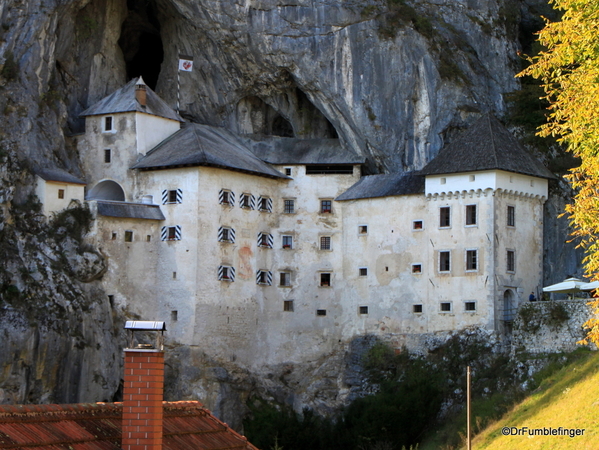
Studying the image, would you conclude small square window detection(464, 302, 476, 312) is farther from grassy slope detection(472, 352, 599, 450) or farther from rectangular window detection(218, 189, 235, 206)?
rectangular window detection(218, 189, 235, 206)

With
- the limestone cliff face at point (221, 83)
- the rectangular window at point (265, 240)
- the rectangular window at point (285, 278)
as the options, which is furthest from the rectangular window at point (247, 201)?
the limestone cliff face at point (221, 83)

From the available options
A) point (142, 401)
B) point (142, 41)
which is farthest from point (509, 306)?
point (142, 401)

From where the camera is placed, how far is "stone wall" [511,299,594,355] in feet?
207

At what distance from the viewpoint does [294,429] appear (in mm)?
67688

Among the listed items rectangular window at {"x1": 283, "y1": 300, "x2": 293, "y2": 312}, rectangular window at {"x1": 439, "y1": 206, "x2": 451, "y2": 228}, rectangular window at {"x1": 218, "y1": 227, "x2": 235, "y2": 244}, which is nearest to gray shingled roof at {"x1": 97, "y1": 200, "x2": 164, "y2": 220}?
rectangular window at {"x1": 218, "y1": 227, "x2": 235, "y2": 244}

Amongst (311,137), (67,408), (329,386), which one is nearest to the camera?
(67,408)

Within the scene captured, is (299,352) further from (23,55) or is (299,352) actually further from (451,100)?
(23,55)

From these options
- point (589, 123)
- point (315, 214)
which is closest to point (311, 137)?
point (315, 214)

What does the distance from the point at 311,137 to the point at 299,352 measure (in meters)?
14.6

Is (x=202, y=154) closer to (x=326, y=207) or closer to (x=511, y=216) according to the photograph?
(x=326, y=207)

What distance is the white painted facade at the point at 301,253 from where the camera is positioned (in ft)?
221

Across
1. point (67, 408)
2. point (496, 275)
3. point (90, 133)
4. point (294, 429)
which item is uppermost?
point (90, 133)

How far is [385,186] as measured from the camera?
71688 mm

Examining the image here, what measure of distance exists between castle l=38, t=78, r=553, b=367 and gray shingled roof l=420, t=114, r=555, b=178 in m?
0.09
